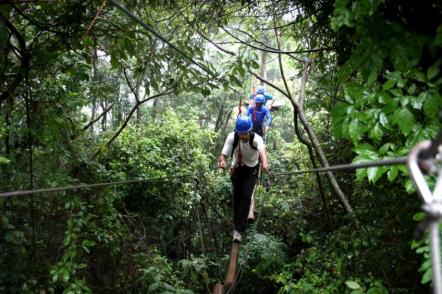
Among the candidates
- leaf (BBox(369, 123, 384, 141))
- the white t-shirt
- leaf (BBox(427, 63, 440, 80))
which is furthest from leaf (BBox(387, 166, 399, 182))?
the white t-shirt

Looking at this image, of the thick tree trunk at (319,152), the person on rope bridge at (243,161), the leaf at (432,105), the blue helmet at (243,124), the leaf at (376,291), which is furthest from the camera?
the thick tree trunk at (319,152)

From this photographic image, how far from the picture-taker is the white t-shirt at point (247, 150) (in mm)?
3924

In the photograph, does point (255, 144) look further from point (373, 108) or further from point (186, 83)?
point (373, 108)

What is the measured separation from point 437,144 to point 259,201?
5.69 m

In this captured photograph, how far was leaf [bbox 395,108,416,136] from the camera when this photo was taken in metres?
1.62

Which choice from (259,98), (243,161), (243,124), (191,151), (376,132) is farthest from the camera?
(191,151)

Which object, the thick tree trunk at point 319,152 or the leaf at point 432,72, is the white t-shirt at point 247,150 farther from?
the leaf at point 432,72

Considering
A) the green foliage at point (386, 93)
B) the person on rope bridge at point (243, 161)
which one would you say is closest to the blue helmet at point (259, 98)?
the person on rope bridge at point (243, 161)

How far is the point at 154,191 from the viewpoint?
583 centimetres

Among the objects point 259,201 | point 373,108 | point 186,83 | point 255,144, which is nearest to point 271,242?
point 259,201

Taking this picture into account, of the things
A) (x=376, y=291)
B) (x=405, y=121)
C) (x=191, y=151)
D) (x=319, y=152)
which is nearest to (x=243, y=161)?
(x=319, y=152)

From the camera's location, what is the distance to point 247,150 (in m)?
3.99

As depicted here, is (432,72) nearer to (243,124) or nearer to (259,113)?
(243,124)

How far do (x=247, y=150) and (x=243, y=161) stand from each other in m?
0.16
